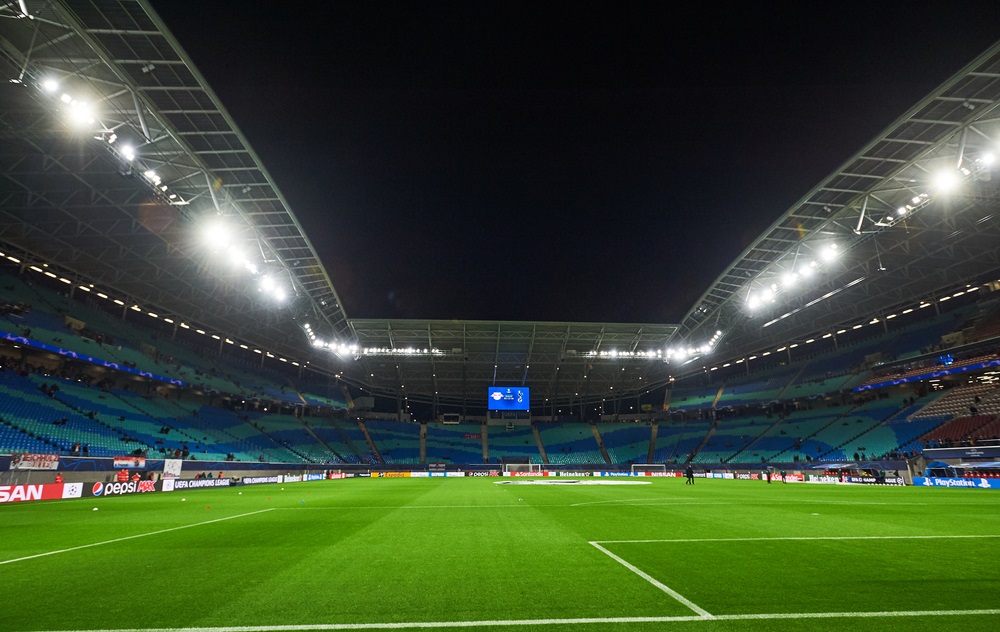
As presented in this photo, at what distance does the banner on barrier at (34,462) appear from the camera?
63.4ft

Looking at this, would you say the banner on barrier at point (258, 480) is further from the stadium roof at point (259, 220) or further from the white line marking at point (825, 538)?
the white line marking at point (825, 538)

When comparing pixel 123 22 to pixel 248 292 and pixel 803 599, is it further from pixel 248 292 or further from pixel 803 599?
pixel 248 292

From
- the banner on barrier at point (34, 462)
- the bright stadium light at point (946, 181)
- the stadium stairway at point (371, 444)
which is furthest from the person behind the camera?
the stadium stairway at point (371, 444)

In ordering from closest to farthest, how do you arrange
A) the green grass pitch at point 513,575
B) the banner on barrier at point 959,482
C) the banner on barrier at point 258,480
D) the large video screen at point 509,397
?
Answer: the green grass pitch at point 513,575
the banner on barrier at point 959,482
the banner on barrier at point 258,480
the large video screen at point 509,397

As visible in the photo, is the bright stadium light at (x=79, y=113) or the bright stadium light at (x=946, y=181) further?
the bright stadium light at (x=946, y=181)

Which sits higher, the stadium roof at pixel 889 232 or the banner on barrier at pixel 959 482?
the stadium roof at pixel 889 232

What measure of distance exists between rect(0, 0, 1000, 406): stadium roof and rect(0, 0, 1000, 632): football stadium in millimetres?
178

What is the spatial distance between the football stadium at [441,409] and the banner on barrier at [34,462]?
0.76 feet

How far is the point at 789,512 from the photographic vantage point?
12.5 metres

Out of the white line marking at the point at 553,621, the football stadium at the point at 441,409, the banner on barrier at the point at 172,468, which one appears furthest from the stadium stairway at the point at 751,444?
the white line marking at the point at 553,621

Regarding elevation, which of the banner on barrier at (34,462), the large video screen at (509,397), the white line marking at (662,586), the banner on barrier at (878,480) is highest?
the large video screen at (509,397)

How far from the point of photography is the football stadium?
5.33m

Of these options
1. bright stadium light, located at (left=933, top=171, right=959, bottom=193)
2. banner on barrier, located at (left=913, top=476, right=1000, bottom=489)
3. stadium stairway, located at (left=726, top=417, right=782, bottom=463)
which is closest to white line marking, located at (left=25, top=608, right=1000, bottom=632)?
bright stadium light, located at (left=933, top=171, right=959, bottom=193)

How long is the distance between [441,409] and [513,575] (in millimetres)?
65514
